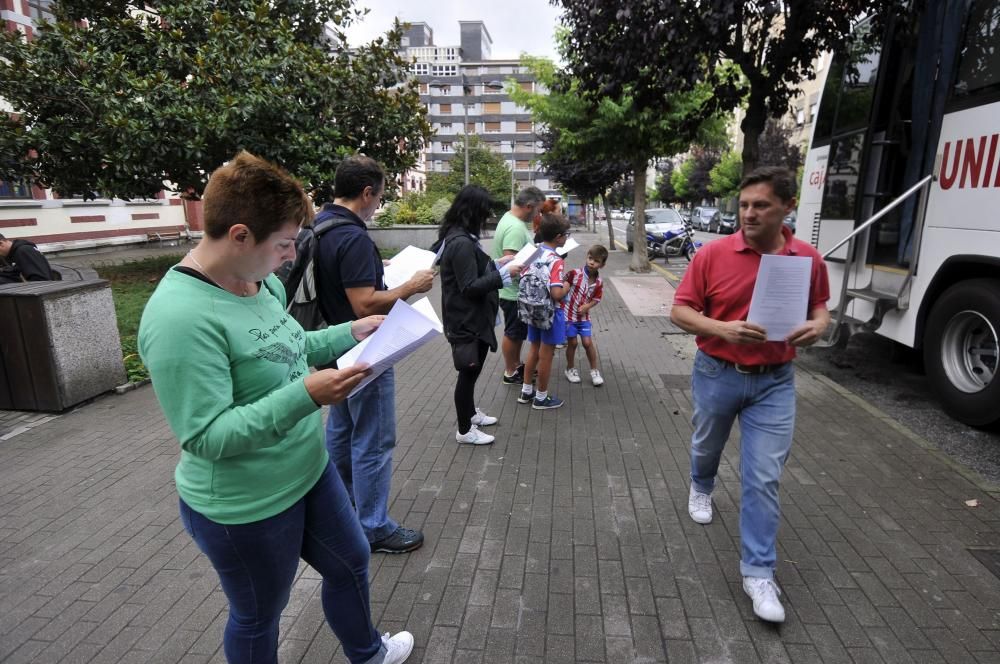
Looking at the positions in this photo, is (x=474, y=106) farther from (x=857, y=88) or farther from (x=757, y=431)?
(x=757, y=431)

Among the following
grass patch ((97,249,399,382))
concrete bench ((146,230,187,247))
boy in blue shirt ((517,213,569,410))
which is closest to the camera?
boy in blue shirt ((517,213,569,410))

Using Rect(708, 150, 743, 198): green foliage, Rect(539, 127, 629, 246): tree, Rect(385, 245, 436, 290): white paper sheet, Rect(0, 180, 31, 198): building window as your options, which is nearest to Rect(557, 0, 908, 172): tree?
Rect(385, 245, 436, 290): white paper sheet

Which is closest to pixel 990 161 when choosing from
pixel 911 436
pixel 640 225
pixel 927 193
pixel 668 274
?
pixel 927 193

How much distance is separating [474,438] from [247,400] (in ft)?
9.76

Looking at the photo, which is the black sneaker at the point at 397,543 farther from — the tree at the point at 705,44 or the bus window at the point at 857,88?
the bus window at the point at 857,88

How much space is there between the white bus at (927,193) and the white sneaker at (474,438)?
12.5 ft

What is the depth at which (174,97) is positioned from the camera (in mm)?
9633

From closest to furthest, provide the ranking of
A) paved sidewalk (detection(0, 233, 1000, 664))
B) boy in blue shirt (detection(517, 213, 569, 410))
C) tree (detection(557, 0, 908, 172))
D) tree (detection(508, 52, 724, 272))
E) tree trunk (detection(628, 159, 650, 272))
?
paved sidewalk (detection(0, 233, 1000, 664)) → boy in blue shirt (detection(517, 213, 569, 410)) → tree (detection(557, 0, 908, 172)) → tree (detection(508, 52, 724, 272)) → tree trunk (detection(628, 159, 650, 272))

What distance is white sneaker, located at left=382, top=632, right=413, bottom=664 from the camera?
7.39ft

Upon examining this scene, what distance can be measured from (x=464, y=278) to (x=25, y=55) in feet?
35.0

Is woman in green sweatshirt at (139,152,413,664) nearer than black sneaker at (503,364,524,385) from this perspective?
Yes

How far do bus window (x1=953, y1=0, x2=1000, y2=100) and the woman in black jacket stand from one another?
4.00 m

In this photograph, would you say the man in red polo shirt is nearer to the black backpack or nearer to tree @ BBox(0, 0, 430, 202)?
the black backpack

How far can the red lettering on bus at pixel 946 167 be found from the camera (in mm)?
4699
